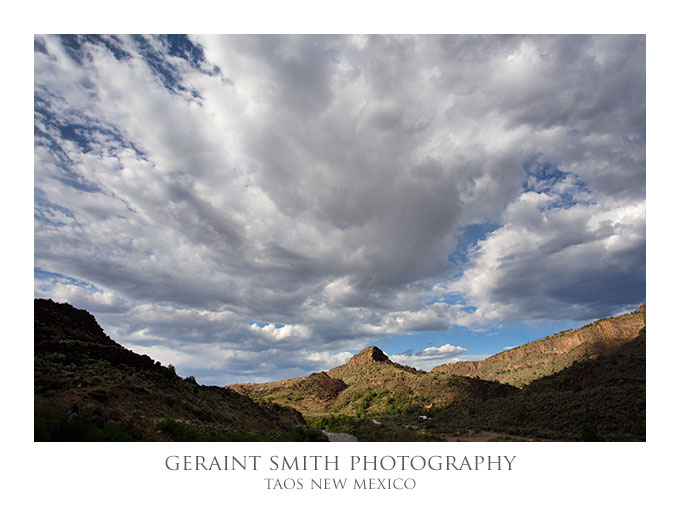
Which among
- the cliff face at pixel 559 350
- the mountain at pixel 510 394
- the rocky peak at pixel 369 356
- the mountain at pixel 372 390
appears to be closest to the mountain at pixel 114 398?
the mountain at pixel 510 394

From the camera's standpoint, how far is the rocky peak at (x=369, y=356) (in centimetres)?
13612

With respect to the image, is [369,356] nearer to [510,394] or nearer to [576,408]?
[510,394]

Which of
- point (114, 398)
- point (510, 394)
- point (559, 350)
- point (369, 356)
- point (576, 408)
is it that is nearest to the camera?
point (114, 398)

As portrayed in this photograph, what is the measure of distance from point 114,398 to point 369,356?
12364 cm

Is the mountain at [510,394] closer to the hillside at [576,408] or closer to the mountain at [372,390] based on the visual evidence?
the hillside at [576,408]

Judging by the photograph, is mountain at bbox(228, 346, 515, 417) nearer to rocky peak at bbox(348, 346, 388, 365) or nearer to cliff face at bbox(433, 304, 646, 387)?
rocky peak at bbox(348, 346, 388, 365)

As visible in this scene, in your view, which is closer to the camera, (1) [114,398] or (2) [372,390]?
(1) [114,398]

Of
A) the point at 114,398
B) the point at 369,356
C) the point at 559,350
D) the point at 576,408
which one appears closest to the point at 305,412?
the point at 369,356

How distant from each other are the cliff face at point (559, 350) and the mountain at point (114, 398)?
78.1m

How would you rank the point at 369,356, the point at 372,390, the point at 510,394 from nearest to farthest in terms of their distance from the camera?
the point at 510,394, the point at 372,390, the point at 369,356

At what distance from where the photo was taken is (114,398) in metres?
21.3

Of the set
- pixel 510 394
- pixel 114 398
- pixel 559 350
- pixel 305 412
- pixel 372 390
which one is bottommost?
pixel 305 412
